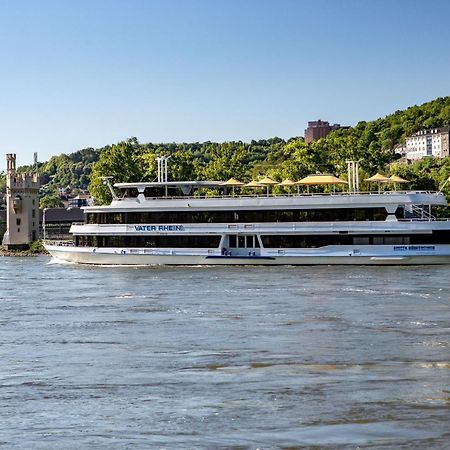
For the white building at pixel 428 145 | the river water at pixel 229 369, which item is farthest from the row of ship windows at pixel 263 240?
the white building at pixel 428 145

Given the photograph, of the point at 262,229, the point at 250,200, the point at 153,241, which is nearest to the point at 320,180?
the point at 250,200

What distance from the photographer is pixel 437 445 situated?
15562 mm

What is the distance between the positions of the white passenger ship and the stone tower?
2003 inches

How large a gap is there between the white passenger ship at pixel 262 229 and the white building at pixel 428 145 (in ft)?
434

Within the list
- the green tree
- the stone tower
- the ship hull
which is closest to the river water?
the ship hull

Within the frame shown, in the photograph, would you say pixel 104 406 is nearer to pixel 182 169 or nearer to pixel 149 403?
pixel 149 403

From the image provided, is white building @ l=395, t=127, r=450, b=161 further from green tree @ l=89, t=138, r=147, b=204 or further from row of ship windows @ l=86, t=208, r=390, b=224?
row of ship windows @ l=86, t=208, r=390, b=224

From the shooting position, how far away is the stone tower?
107m

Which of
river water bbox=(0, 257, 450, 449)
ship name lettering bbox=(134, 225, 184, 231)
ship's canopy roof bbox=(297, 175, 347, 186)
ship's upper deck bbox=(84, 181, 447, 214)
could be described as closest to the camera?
river water bbox=(0, 257, 450, 449)

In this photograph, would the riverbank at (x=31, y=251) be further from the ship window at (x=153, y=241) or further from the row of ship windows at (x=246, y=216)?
the row of ship windows at (x=246, y=216)

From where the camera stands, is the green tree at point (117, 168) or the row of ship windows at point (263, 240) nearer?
the row of ship windows at point (263, 240)

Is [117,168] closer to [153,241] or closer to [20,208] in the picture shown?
[20,208]

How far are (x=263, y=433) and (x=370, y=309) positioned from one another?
16.2 metres

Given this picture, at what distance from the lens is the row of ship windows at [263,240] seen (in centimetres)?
5041
